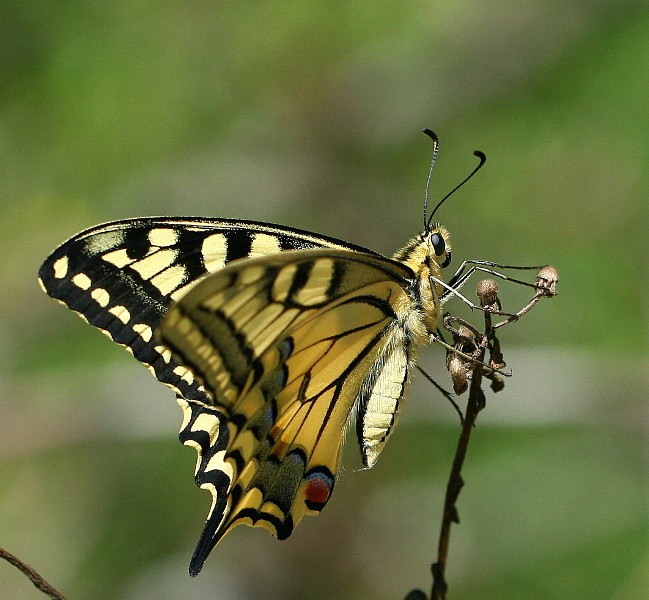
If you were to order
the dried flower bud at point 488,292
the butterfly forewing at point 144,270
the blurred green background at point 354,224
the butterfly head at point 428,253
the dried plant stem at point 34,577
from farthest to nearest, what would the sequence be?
the blurred green background at point 354,224
the butterfly head at point 428,253
the butterfly forewing at point 144,270
the dried flower bud at point 488,292
the dried plant stem at point 34,577

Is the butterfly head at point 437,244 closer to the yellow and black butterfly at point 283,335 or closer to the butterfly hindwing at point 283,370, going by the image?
the yellow and black butterfly at point 283,335

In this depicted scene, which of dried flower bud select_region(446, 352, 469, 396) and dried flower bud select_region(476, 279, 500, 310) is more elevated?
dried flower bud select_region(476, 279, 500, 310)

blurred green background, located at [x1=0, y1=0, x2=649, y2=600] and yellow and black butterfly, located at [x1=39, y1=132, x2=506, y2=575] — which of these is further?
blurred green background, located at [x1=0, y1=0, x2=649, y2=600]

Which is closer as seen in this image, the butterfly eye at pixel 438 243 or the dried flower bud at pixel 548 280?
the dried flower bud at pixel 548 280

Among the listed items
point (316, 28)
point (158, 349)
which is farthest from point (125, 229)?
point (316, 28)

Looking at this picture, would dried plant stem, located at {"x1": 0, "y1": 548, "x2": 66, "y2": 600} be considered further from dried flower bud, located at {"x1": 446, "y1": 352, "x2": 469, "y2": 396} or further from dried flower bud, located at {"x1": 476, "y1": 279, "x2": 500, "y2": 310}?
dried flower bud, located at {"x1": 476, "y1": 279, "x2": 500, "y2": 310}

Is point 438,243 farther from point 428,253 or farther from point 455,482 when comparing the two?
point 455,482

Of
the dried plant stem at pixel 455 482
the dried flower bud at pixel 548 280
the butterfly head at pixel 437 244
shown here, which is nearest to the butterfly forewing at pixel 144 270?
the butterfly head at pixel 437 244

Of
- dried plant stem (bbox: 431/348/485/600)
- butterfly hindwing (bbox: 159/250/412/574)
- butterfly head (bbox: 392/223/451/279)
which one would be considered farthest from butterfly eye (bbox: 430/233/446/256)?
dried plant stem (bbox: 431/348/485/600)

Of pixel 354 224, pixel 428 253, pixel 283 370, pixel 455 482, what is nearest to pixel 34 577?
pixel 455 482
